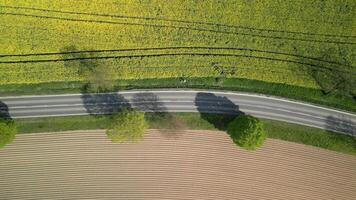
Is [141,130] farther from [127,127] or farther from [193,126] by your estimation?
[193,126]

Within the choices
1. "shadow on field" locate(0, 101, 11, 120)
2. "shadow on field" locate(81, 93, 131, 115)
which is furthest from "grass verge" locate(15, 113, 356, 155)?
"shadow on field" locate(0, 101, 11, 120)

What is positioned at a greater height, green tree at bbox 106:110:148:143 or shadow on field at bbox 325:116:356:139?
green tree at bbox 106:110:148:143

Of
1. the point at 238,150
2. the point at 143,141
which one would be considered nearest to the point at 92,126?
the point at 143,141

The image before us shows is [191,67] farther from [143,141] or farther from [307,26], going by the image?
[307,26]

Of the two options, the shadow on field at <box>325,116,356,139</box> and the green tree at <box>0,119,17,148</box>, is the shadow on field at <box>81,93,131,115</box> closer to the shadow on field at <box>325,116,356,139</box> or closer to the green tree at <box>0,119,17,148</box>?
the green tree at <box>0,119,17,148</box>

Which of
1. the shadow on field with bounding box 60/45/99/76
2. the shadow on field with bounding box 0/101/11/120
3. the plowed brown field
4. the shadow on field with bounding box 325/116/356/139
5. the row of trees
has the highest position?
the shadow on field with bounding box 60/45/99/76

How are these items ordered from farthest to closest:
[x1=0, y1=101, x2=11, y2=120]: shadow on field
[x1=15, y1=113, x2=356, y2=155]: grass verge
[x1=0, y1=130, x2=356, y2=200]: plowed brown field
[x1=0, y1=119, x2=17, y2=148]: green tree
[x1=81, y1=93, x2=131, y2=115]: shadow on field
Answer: [x1=81, y1=93, x2=131, y2=115]: shadow on field → [x1=15, y1=113, x2=356, y2=155]: grass verge → [x1=0, y1=101, x2=11, y2=120]: shadow on field → [x1=0, y1=130, x2=356, y2=200]: plowed brown field → [x1=0, y1=119, x2=17, y2=148]: green tree

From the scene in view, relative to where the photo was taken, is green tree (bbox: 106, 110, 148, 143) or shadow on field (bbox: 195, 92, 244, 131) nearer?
green tree (bbox: 106, 110, 148, 143)

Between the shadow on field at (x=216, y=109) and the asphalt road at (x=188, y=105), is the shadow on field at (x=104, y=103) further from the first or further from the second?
the shadow on field at (x=216, y=109)

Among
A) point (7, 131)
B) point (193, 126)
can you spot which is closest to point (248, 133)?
point (193, 126)
